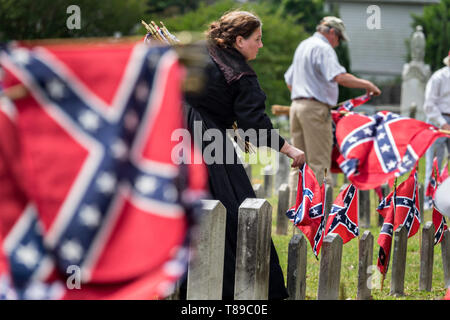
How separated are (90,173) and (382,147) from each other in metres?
2.26

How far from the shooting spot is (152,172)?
2.13 m

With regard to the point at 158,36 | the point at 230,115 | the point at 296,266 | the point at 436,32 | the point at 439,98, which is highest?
the point at 158,36

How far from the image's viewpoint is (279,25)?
74.2 feet

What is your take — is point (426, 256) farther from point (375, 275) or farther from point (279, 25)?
point (279, 25)

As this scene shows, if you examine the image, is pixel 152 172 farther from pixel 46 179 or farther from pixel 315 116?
pixel 315 116

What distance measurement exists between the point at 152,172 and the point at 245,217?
4.46 ft

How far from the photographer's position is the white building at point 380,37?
42188 mm

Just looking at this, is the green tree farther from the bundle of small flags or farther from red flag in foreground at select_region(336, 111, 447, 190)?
the bundle of small flags

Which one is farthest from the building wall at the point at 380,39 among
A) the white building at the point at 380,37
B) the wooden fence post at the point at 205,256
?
the wooden fence post at the point at 205,256

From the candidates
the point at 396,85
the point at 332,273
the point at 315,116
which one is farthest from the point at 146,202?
the point at 396,85

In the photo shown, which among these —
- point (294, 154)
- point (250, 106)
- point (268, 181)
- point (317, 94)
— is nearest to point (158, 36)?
point (250, 106)

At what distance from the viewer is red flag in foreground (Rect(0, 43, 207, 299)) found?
2.10m

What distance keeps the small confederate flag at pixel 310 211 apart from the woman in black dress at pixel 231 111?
26 cm

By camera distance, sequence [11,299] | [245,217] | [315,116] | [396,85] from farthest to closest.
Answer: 1. [396,85]
2. [315,116]
3. [245,217]
4. [11,299]
